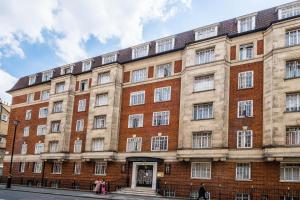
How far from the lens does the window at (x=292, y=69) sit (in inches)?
1153

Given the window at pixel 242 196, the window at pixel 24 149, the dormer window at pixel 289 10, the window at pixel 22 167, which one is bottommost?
the window at pixel 242 196

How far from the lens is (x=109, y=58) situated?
4566 cm

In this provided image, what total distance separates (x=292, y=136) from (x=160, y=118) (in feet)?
45.4

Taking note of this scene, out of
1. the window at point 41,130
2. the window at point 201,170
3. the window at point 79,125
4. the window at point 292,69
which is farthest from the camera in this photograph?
the window at point 41,130

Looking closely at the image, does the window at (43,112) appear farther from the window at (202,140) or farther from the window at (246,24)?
the window at (246,24)

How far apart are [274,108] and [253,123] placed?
2.56 meters

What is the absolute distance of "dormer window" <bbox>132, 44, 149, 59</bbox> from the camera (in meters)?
41.7

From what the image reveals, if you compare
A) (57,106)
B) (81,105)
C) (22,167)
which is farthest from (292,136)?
(22,167)

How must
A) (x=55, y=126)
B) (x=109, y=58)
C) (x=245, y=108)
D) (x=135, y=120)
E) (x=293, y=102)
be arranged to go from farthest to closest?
(x=55, y=126) < (x=109, y=58) < (x=135, y=120) < (x=245, y=108) < (x=293, y=102)

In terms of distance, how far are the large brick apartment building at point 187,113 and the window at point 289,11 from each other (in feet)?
0.29

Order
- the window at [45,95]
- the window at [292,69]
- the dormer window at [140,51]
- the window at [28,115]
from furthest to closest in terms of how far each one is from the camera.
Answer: the window at [28,115]
the window at [45,95]
the dormer window at [140,51]
the window at [292,69]

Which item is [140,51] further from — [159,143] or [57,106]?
[57,106]

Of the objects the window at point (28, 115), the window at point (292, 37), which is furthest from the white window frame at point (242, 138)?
the window at point (28, 115)

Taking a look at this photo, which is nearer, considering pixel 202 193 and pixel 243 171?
pixel 202 193
